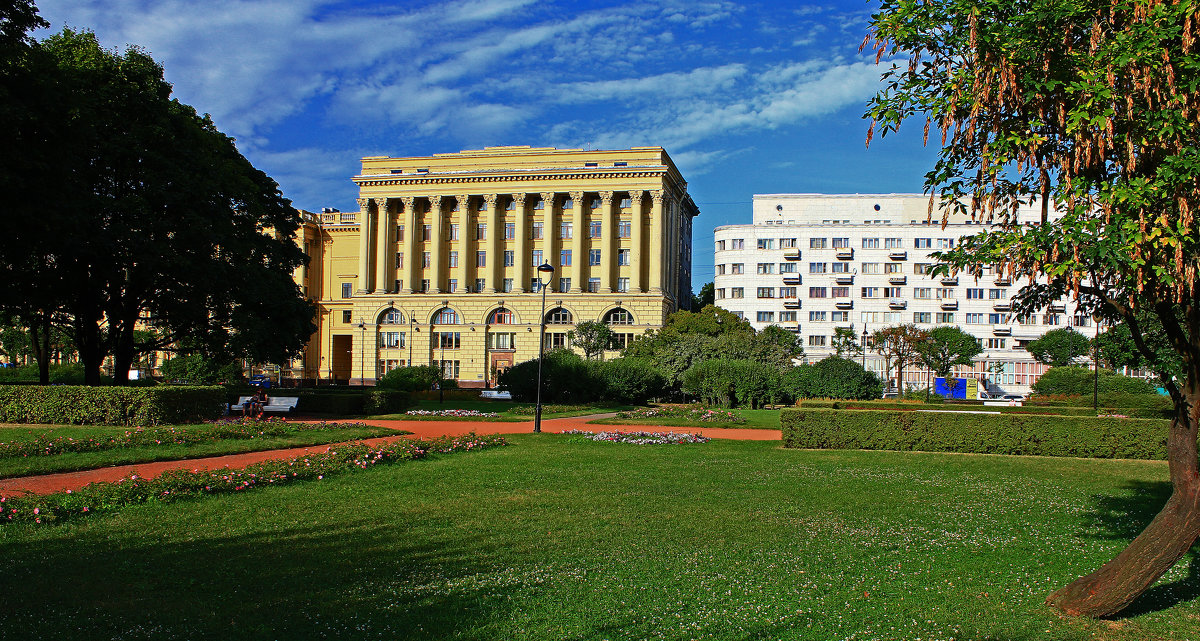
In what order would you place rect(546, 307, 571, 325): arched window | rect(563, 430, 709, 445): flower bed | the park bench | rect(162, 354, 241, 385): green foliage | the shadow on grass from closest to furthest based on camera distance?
the shadow on grass < rect(563, 430, 709, 445): flower bed < the park bench < rect(162, 354, 241, 385): green foliage < rect(546, 307, 571, 325): arched window

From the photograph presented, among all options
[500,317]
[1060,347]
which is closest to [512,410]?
[500,317]

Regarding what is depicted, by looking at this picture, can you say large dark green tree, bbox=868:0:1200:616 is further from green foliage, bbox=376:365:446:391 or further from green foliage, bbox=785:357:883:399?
green foliage, bbox=376:365:446:391

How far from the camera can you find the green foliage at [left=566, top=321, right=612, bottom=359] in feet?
232

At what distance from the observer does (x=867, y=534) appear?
929cm

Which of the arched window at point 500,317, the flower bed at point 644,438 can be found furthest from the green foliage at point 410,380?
the flower bed at point 644,438

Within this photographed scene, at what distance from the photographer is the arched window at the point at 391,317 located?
82.9m

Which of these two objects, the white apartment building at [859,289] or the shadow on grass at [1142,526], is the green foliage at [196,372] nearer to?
the white apartment building at [859,289]

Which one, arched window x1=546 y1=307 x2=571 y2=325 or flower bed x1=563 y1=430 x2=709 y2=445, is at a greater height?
Result: arched window x1=546 y1=307 x2=571 y2=325

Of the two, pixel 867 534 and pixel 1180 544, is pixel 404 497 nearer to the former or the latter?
pixel 867 534

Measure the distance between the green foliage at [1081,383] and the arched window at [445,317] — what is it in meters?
53.4

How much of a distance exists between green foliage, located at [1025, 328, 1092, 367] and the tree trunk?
241 feet

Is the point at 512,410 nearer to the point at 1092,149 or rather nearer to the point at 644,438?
the point at 644,438

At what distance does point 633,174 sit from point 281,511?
71099 millimetres

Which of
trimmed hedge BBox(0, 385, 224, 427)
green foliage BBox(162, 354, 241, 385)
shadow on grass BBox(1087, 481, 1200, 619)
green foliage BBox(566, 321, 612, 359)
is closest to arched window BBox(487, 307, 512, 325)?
green foliage BBox(566, 321, 612, 359)
